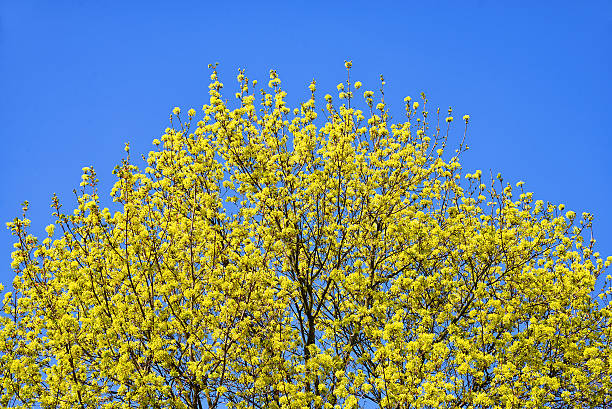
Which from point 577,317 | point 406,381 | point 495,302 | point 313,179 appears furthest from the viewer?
point 313,179

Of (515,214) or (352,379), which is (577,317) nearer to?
(515,214)

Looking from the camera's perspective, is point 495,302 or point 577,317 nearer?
point 495,302

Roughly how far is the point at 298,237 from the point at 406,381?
460 cm

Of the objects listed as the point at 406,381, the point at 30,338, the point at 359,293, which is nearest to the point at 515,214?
the point at 359,293

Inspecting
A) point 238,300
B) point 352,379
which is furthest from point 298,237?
point 352,379

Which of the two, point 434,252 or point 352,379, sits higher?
point 434,252

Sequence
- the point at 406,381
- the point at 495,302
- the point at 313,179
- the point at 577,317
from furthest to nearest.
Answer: the point at 313,179
the point at 577,317
the point at 495,302
the point at 406,381

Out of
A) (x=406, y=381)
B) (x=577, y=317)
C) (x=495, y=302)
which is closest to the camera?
(x=406, y=381)

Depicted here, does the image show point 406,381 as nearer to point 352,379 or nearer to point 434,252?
point 352,379

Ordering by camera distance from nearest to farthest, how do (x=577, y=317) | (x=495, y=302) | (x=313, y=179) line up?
(x=495, y=302)
(x=577, y=317)
(x=313, y=179)

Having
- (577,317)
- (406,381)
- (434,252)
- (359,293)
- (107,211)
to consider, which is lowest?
(406,381)

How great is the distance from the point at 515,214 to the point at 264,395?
820 centimetres

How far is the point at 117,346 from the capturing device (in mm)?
12648

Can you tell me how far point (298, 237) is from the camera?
15062 millimetres
